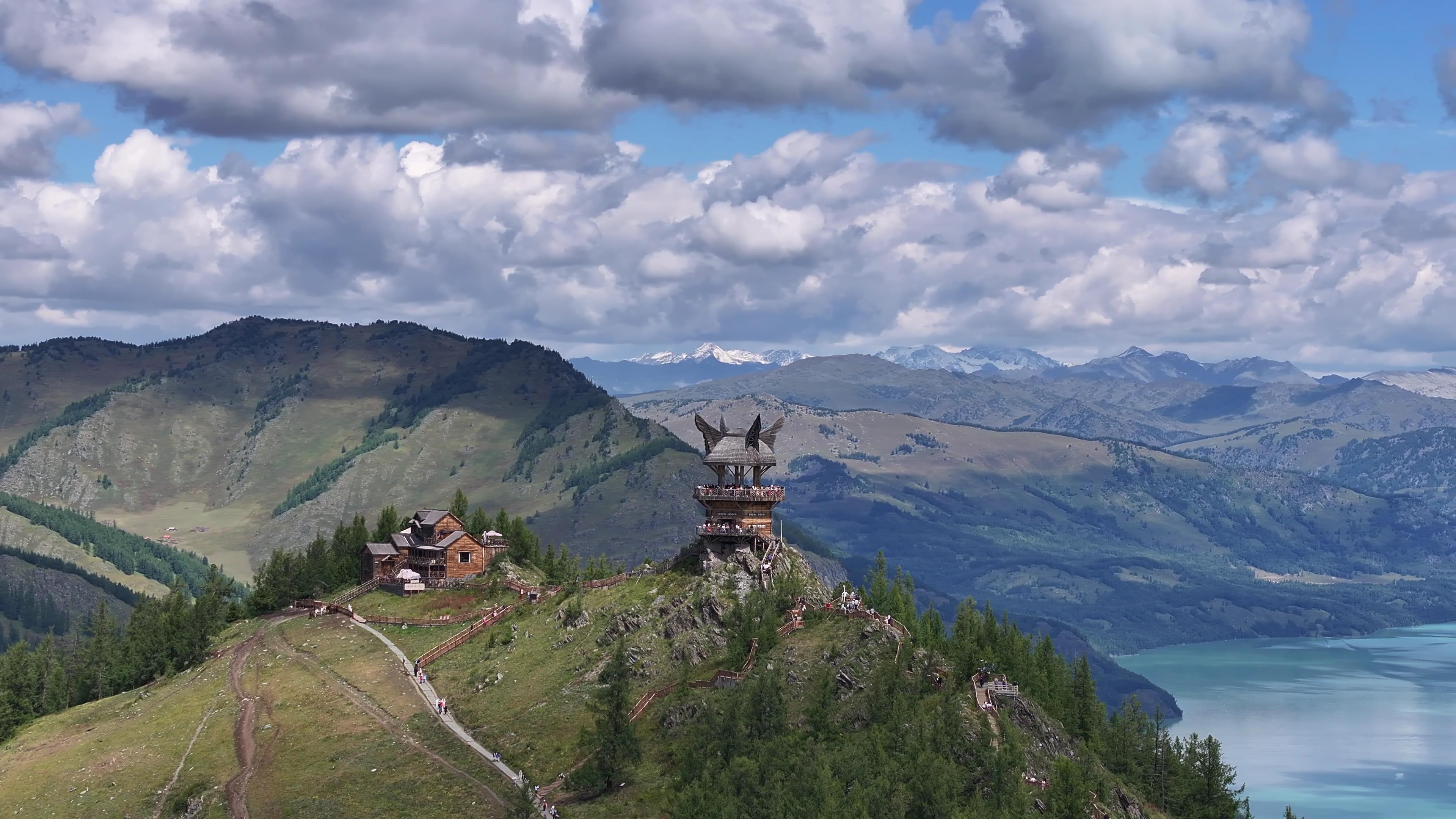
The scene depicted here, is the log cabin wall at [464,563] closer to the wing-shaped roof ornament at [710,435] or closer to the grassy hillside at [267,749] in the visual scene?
the grassy hillside at [267,749]

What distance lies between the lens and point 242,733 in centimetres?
12512

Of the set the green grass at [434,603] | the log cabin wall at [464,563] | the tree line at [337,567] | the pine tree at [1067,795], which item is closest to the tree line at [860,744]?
the pine tree at [1067,795]

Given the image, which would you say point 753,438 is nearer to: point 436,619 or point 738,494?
point 738,494

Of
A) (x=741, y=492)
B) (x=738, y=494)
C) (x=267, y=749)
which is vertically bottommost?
(x=267, y=749)

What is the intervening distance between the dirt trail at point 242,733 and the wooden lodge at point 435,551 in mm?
24425

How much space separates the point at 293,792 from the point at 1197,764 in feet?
261

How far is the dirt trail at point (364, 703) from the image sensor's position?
10875 centimetres

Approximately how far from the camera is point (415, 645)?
14650cm

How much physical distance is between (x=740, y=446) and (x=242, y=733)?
160 ft

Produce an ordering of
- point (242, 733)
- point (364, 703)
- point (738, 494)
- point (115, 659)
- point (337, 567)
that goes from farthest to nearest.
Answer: point (337, 567), point (115, 659), point (738, 494), point (364, 703), point (242, 733)

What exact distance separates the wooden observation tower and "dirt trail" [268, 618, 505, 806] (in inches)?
1222

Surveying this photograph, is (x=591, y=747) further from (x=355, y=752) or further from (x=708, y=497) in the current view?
(x=708, y=497)

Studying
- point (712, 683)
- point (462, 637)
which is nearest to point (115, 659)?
point (462, 637)

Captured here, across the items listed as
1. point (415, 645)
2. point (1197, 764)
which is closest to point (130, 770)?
point (415, 645)
